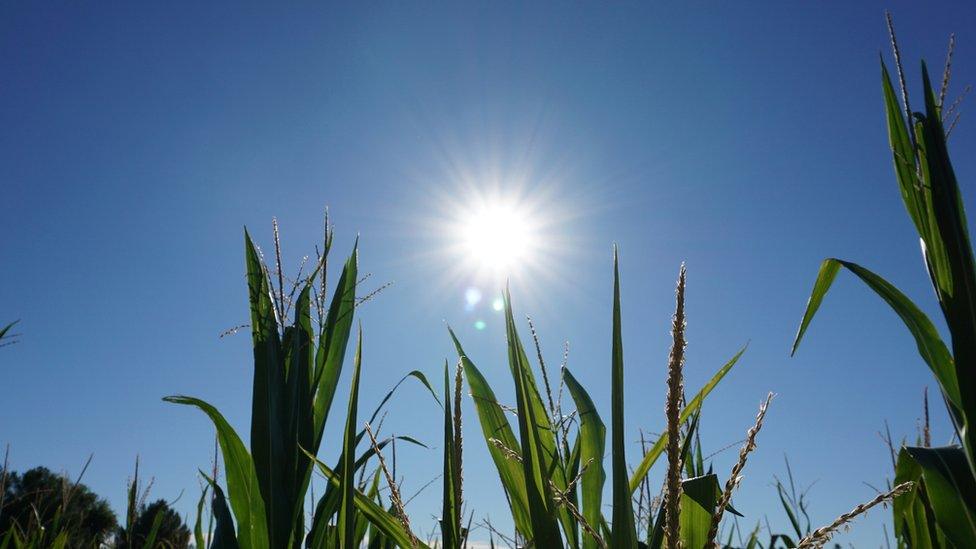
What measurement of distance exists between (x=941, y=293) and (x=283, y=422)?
1.60 metres

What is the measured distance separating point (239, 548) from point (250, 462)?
0.22 meters

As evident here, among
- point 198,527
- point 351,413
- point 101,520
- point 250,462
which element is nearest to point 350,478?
point 351,413

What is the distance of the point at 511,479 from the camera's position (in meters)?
1.38

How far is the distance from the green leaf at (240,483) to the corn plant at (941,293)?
53.9 inches

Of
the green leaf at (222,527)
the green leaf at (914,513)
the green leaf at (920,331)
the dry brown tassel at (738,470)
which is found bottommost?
the dry brown tassel at (738,470)

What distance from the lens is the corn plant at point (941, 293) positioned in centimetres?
122

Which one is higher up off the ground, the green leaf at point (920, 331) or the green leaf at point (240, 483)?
the green leaf at point (920, 331)

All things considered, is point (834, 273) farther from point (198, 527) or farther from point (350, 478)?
point (198, 527)

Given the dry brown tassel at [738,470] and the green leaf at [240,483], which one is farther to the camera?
the green leaf at [240,483]

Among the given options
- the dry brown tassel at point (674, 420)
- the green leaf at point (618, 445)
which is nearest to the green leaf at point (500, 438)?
the green leaf at point (618, 445)

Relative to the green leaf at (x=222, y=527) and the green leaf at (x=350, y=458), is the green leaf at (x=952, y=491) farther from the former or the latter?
the green leaf at (x=222, y=527)

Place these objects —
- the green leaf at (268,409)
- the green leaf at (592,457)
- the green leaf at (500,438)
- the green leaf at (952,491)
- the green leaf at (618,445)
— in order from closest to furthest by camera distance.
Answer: the green leaf at (618,445) < the green leaf at (952,491) < the green leaf at (500,438) < the green leaf at (592,457) < the green leaf at (268,409)

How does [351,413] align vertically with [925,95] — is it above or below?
below

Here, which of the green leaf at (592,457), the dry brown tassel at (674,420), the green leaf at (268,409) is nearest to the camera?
the dry brown tassel at (674,420)
